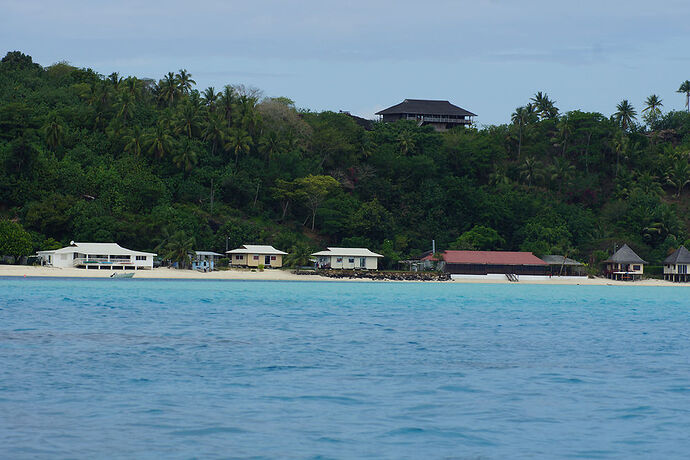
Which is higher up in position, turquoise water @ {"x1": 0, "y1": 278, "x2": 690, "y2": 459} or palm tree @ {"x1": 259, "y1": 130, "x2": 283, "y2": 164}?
palm tree @ {"x1": 259, "y1": 130, "x2": 283, "y2": 164}

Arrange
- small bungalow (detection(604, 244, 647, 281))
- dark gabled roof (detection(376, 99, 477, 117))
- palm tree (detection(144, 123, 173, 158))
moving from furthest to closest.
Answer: dark gabled roof (detection(376, 99, 477, 117)) < palm tree (detection(144, 123, 173, 158)) < small bungalow (detection(604, 244, 647, 281))

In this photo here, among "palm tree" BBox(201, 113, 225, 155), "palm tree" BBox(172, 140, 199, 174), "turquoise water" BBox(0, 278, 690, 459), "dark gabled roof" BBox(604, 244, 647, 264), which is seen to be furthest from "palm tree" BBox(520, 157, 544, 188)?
"turquoise water" BBox(0, 278, 690, 459)

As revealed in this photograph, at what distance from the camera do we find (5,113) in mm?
69500

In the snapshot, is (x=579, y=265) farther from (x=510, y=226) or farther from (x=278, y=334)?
(x=278, y=334)

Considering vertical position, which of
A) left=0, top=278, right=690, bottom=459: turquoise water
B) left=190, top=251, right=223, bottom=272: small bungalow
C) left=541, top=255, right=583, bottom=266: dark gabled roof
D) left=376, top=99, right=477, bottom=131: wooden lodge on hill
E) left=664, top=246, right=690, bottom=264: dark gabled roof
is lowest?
left=0, top=278, right=690, bottom=459: turquoise water

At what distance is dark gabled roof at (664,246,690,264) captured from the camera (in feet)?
226

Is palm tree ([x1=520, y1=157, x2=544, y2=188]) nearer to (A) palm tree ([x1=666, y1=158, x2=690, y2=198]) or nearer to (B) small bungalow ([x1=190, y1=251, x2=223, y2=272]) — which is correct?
(A) palm tree ([x1=666, y1=158, x2=690, y2=198])

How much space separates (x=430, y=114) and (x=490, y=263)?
3482 cm

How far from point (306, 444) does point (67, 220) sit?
187 feet

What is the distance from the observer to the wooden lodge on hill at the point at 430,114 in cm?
Answer: 9731

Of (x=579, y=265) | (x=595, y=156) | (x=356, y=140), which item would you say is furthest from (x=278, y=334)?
(x=595, y=156)

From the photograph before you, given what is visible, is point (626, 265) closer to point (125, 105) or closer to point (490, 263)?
point (490, 263)

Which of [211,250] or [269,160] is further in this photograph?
[269,160]

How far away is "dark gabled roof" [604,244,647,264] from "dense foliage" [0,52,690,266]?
2819mm
